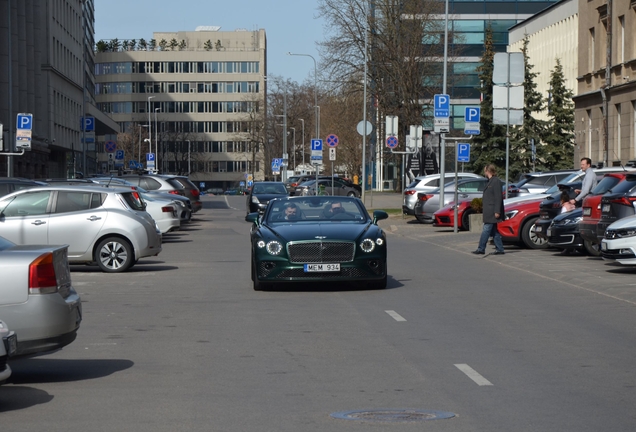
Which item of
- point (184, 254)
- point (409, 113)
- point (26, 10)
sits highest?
point (26, 10)

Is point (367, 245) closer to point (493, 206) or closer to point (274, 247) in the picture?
point (274, 247)

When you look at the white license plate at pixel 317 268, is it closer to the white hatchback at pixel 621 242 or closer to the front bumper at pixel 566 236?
the white hatchback at pixel 621 242

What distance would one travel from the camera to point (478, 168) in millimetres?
76312

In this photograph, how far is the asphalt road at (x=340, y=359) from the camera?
7.41 m

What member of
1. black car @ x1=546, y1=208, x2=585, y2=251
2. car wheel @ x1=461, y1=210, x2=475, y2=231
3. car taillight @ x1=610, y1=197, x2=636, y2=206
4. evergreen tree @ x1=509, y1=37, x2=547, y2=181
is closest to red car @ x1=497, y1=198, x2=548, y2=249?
black car @ x1=546, y1=208, x2=585, y2=251

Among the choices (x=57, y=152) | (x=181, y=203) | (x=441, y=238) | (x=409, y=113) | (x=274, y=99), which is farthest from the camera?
(x=274, y=99)

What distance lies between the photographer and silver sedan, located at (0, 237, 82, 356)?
8336mm

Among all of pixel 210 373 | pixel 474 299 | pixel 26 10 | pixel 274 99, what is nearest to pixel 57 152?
pixel 26 10

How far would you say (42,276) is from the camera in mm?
8461

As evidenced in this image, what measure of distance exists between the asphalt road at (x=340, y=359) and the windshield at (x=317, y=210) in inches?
41.7

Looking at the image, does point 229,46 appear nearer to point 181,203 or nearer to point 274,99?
point 274,99

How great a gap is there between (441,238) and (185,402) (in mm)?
23335

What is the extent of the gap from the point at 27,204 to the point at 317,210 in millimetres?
6188

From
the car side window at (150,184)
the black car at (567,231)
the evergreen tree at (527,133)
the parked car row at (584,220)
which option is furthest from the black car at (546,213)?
the evergreen tree at (527,133)
